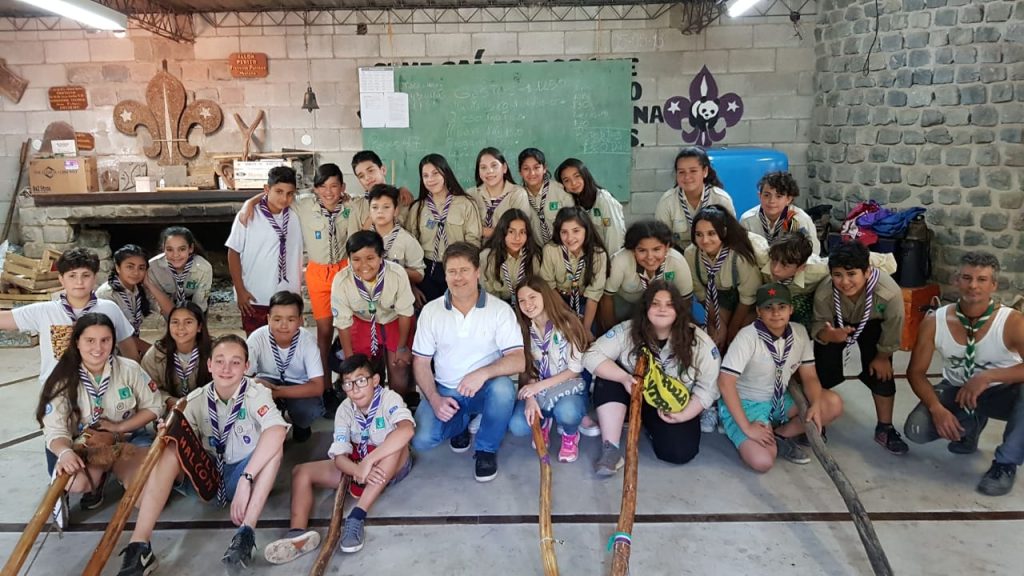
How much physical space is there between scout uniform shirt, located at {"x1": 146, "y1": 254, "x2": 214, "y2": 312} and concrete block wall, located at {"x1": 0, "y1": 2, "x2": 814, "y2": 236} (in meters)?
3.16

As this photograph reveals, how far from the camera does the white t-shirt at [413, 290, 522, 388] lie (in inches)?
118

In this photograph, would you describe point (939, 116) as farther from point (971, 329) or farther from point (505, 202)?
point (505, 202)

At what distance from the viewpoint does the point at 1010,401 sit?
2.82 metres

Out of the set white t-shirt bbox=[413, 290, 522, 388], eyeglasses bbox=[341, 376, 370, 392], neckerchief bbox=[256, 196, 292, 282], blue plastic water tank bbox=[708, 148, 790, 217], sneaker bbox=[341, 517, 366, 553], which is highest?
blue plastic water tank bbox=[708, 148, 790, 217]

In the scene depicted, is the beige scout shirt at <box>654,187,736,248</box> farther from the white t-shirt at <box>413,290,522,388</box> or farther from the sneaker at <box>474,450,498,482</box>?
the sneaker at <box>474,450,498,482</box>

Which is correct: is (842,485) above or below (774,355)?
below

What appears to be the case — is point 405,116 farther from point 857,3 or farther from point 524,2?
point 857,3

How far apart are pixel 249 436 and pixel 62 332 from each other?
1.05 meters

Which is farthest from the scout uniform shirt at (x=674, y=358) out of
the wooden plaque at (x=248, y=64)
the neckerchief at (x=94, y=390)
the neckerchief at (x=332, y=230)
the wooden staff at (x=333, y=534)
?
the wooden plaque at (x=248, y=64)

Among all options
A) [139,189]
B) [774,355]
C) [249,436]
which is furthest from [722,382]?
[139,189]

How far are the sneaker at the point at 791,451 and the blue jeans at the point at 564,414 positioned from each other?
0.90 metres

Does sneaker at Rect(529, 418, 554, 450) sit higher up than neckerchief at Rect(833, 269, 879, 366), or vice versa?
neckerchief at Rect(833, 269, 879, 366)

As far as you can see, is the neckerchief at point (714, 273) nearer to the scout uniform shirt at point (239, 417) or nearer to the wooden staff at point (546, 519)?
the wooden staff at point (546, 519)

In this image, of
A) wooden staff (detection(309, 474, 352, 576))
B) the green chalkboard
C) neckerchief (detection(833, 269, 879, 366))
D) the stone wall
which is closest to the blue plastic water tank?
the stone wall
